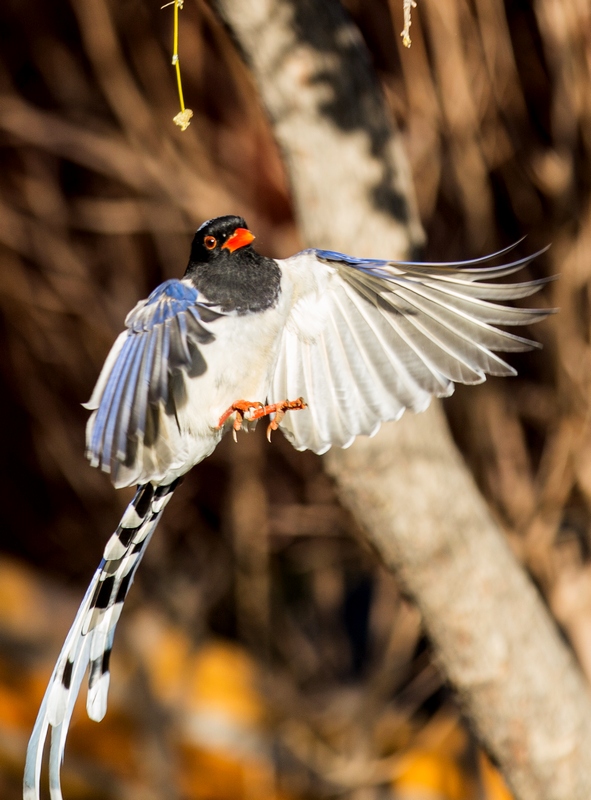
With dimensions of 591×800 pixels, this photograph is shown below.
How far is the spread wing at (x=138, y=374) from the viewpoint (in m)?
1.80

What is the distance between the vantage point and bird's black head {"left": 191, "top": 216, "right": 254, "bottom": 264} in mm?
2354

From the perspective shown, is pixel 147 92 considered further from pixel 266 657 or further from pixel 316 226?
pixel 266 657

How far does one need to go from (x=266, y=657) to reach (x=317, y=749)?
1.65 feet

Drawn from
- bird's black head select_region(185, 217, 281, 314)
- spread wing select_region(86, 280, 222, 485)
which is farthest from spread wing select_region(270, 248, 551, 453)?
spread wing select_region(86, 280, 222, 485)

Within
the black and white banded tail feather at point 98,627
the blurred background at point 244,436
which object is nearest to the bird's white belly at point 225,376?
the black and white banded tail feather at point 98,627

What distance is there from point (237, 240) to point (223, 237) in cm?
4

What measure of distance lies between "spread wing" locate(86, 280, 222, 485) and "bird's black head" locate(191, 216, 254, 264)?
0.74 feet

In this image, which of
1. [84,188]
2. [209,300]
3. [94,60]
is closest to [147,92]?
[94,60]

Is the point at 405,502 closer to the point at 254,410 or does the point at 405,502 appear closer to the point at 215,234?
the point at 254,410

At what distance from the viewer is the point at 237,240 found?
2.36 m

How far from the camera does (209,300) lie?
7.48ft

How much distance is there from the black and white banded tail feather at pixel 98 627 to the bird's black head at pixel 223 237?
2.05ft

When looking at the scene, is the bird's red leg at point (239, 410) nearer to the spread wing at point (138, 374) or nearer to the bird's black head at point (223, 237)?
the spread wing at point (138, 374)

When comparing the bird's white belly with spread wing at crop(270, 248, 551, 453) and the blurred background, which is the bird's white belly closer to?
spread wing at crop(270, 248, 551, 453)
